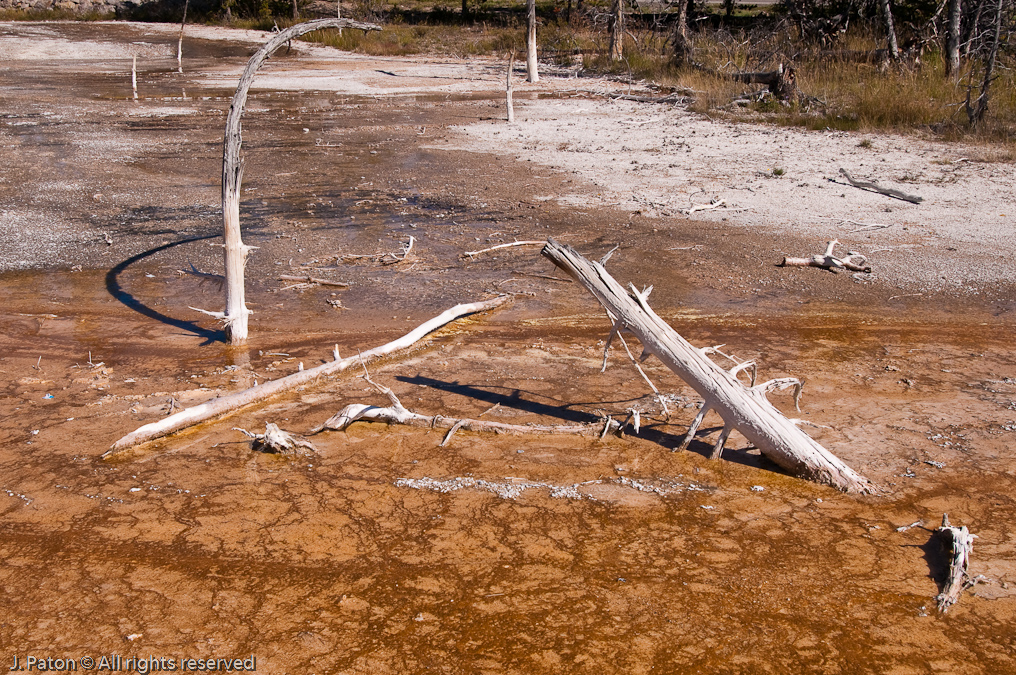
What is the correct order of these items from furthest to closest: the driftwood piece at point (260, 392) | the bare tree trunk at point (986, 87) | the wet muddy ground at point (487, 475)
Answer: the bare tree trunk at point (986, 87) → the driftwood piece at point (260, 392) → the wet muddy ground at point (487, 475)

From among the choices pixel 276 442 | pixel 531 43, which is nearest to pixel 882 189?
pixel 276 442

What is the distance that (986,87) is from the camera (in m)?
12.1

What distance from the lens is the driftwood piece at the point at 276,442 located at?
5.03 meters

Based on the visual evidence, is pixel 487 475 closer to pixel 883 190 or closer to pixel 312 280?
pixel 312 280

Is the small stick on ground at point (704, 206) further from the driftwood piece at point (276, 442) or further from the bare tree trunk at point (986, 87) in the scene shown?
the driftwood piece at point (276, 442)

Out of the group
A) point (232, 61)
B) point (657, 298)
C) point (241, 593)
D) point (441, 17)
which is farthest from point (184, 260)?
point (441, 17)

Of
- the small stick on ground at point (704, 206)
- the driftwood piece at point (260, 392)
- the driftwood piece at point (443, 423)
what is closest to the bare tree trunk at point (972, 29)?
the small stick on ground at point (704, 206)

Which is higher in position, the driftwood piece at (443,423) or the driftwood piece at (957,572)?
the driftwood piece at (443,423)

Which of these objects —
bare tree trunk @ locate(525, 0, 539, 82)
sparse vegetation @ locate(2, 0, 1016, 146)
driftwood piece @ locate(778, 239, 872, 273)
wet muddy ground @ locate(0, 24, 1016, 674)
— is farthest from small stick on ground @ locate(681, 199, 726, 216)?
bare tree trunk @ locate(525, 0, 539, 82)

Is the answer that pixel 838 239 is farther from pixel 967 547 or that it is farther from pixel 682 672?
pixel 682 672

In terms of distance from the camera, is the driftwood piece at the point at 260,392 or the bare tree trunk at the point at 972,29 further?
the bare tree trunk at the point at 972,29

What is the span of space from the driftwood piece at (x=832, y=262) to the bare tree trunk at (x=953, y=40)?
6.88 metres

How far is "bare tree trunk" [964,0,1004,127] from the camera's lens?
11.8m

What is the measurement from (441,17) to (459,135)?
26506mm
